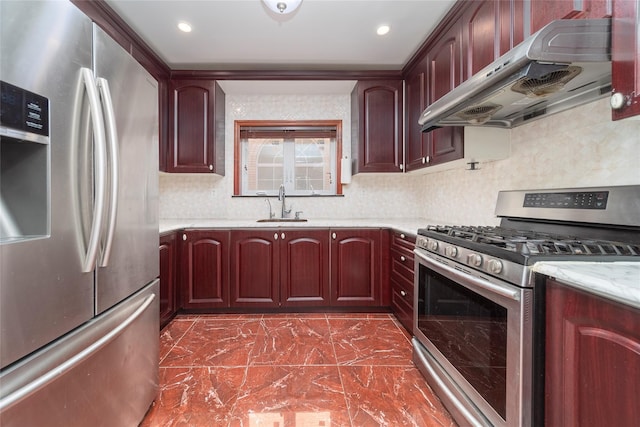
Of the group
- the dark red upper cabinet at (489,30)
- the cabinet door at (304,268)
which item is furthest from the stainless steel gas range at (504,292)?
the cabinet door at (304,268)

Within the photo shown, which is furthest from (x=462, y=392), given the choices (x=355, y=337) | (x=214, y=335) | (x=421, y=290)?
(x=214, y=335)

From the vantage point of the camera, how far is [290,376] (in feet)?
5.55

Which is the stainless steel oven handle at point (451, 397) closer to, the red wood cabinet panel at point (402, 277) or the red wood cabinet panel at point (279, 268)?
the red wood cabinet panel at point (402, 277)

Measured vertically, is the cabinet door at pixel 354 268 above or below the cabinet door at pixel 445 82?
below

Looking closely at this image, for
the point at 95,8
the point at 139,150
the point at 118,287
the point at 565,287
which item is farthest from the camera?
the point at 95,8

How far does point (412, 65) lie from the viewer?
102 inches

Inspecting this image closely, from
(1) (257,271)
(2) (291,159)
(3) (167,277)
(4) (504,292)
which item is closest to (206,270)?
(3) (167,277)

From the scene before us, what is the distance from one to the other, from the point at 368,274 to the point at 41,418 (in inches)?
88.3

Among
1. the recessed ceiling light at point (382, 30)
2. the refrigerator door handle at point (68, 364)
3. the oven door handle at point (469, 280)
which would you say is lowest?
the refrigerator door handle at point (68, 364)

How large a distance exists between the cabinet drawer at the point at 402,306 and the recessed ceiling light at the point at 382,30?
2.13 metres

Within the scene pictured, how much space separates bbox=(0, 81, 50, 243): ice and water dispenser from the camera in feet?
2.42

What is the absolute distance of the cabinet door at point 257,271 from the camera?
259cm

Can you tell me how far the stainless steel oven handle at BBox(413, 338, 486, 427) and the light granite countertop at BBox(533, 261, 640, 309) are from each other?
73 cm

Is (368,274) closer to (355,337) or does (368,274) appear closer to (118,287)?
(355,337)
